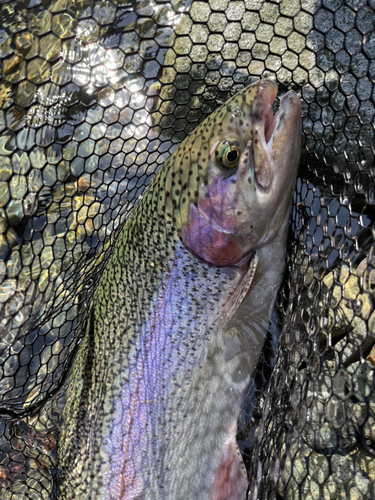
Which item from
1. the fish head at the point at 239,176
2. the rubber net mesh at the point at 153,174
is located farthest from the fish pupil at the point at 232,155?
the rubber net mesh at the point at 153,174

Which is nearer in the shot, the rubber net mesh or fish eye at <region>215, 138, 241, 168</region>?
fish eye at <region>215, 138, 241, 168</region>

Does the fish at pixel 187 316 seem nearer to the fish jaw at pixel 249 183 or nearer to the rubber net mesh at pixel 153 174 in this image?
the fish jaw at pixel 249 183

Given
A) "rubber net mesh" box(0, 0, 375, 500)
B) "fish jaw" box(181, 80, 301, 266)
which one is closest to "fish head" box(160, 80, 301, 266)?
"fish jaw" box(181, 80, 301, 266)

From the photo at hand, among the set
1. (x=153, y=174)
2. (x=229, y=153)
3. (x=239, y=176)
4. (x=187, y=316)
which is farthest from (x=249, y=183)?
(x=153, y=174)

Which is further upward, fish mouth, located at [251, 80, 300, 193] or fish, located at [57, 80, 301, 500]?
fish mouth, located at [251, 80, 300, 193]

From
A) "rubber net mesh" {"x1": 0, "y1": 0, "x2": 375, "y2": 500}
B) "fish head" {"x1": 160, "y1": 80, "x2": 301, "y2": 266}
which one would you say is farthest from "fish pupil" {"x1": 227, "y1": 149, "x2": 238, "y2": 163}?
"rubber net mesh" {"x1": 0, "y1": 0, "x2": 375, "y2": 500}

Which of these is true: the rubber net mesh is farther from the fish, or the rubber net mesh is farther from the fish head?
the fish head

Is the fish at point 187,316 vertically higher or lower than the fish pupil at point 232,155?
lower

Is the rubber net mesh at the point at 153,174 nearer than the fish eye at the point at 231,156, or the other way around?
the fish eye at the point at 231,156
